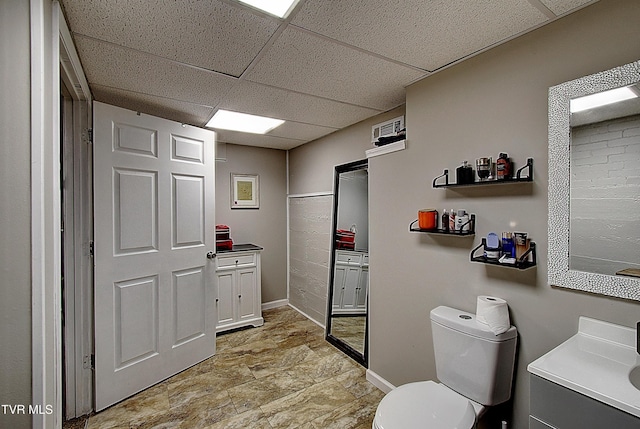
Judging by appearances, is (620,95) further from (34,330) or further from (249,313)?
(249,313)

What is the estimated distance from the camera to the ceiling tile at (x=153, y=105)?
2.24m

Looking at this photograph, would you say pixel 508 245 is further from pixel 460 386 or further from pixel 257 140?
pixel 257 140

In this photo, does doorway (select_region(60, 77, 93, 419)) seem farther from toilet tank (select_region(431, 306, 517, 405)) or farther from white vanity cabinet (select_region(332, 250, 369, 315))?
toilet tank (select_region(431, 306, 517, 405))

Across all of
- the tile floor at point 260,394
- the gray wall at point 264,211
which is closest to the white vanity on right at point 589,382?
the tile floor at point 260,394

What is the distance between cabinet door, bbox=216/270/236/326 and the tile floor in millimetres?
376

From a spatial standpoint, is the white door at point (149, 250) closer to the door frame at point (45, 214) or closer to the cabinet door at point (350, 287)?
the door frame at point (45, 214)

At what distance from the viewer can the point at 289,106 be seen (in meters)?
2.51

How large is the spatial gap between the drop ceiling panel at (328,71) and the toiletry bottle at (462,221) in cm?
91

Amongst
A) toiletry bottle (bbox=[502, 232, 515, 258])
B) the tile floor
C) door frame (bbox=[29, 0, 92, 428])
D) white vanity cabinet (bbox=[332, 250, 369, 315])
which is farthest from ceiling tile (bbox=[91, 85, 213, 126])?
toiletry bottle (bbox=[502, 232, 515, 258])

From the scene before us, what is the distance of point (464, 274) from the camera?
1.78 meters

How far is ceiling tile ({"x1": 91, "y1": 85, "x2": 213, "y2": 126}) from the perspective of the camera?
2.24 m

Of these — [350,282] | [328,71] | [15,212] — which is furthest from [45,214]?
[350,282]

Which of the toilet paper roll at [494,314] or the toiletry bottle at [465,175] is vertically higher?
the toiletry bottle at [465,175]

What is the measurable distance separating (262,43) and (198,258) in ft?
6.15
